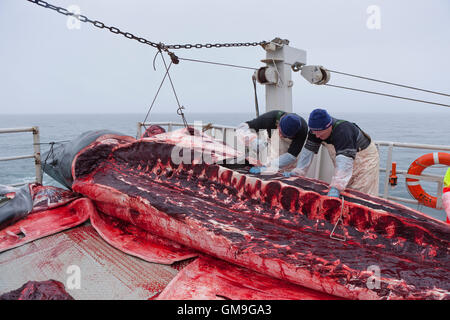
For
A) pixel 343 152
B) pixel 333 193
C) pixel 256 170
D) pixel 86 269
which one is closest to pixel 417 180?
pixel 343 152

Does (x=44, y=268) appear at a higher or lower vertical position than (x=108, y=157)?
lower

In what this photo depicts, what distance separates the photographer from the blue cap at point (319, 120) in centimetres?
346

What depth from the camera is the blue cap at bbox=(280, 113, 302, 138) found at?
4.20m

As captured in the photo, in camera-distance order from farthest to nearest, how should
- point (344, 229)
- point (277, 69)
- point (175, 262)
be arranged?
point (277, 69), point (175, 262), point (344, 229)

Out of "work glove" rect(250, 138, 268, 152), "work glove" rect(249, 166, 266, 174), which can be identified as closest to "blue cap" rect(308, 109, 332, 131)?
"work glove" rect(249, 166, 266, 174)

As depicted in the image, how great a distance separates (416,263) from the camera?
223cm

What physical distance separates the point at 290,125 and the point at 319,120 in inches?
29.6

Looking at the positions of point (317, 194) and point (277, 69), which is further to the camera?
point (277, 69)

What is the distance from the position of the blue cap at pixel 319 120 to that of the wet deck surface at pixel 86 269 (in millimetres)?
2268

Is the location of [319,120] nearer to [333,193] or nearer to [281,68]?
[333,193]
